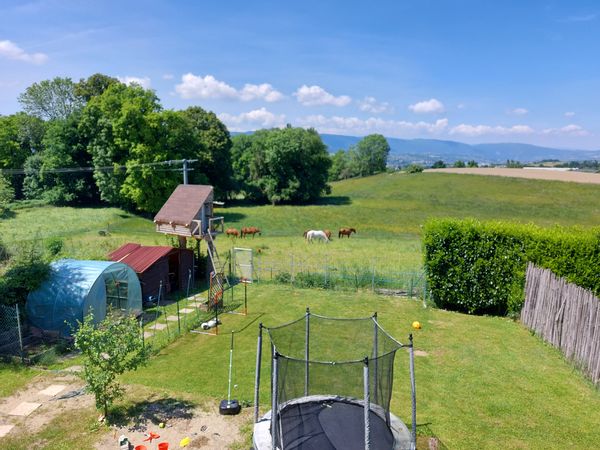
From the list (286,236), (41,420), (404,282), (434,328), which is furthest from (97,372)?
(286,236)

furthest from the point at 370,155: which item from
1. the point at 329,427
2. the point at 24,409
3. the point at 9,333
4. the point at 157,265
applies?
the point at 329,427

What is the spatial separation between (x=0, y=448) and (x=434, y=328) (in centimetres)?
1405

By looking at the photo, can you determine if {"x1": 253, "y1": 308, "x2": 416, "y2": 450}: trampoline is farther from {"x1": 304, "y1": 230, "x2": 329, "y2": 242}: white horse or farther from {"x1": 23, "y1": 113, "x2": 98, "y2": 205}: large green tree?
{"x1": 23, "y1": 113, "x2": 98, "y2": 205}: large green tree

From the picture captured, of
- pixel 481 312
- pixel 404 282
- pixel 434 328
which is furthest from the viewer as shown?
pixel 404 282

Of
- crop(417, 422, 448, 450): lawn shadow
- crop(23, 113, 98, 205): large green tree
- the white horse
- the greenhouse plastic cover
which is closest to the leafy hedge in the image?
crop(417, 422, 448, 450): lawn shadow

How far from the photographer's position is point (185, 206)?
70.3ft

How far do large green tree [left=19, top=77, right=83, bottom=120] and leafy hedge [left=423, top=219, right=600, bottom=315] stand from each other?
2092 inches

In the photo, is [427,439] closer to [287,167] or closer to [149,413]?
[149,413]

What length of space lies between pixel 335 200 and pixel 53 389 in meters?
50.9

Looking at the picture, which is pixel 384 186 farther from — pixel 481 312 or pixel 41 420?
pixel 41 420

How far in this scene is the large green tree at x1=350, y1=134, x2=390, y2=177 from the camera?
11175 cm

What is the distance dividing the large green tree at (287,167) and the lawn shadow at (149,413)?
45175mm

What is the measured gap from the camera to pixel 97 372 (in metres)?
9.66

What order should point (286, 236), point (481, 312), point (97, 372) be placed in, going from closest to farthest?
1. point (97, 372)
2. point (481, 312)
3. point (286, 236)
